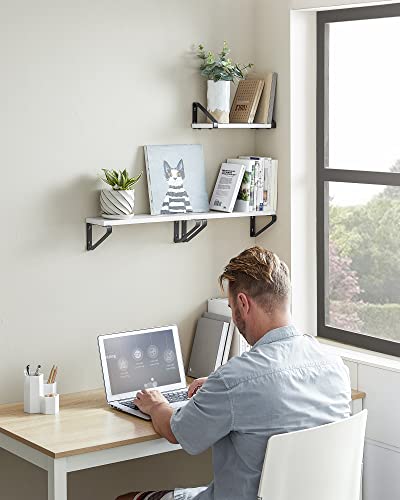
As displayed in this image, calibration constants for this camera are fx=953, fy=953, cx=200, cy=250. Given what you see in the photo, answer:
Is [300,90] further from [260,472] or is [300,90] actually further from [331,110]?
[260,472]

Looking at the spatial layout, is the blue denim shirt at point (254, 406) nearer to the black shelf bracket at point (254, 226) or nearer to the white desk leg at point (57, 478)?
the white desk leg at point (57, 478)

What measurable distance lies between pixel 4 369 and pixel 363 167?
60.5 inches

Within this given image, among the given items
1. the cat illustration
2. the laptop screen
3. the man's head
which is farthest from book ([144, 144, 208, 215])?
the man's head

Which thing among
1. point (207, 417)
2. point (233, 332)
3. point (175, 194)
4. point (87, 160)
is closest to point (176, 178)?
point (175, 194)

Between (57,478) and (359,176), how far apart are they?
5.34 feet

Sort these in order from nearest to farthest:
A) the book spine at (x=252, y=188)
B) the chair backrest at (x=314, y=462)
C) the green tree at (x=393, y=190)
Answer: the chair backrest at (x=314, y=462), the green tree at (x=393, y=190), the book spine at (x=252, y=188)

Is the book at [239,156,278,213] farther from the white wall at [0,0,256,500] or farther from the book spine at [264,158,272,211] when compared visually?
the white wall at [0,0,256,500]

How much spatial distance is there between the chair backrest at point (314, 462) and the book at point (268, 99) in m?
1.42

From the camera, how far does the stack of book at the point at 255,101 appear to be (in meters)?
3.72

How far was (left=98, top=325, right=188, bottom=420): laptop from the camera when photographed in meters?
3.28

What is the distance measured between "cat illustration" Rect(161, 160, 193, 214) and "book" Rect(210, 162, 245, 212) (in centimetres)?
12

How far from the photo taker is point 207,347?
3.68 m

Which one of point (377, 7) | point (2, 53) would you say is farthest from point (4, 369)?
point (377, 7)

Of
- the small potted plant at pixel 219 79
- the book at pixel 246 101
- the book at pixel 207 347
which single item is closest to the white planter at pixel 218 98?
the small potted plant at pixel 219 79
